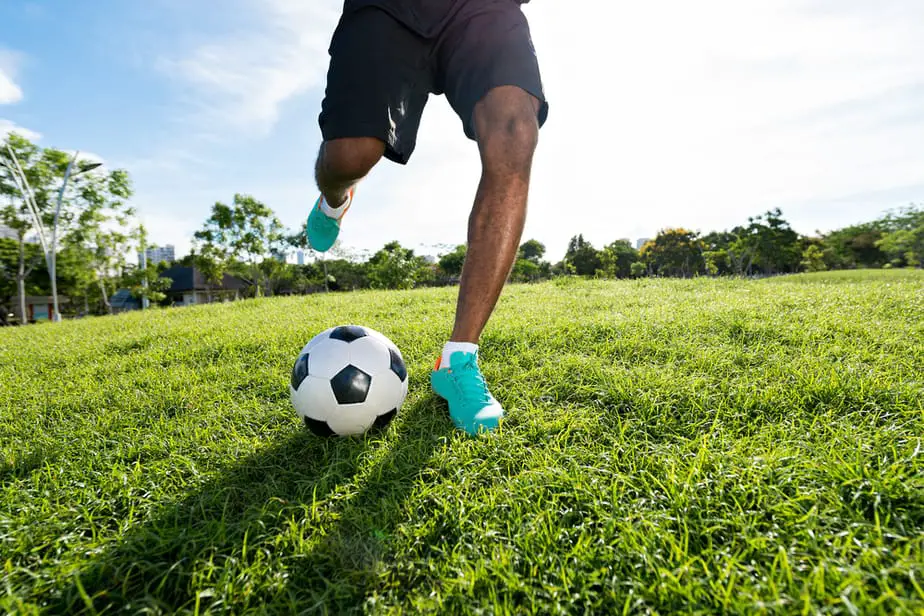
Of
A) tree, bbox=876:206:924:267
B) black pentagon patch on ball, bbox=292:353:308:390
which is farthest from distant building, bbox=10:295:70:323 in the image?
tree, bbox=876:206:924:267

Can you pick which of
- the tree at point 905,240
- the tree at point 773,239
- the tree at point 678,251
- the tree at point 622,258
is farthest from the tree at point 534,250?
the tree at point 905,240

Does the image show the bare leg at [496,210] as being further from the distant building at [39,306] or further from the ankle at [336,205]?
the distant building at [39,306]

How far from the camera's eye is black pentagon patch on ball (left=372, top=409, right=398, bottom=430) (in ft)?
6.06

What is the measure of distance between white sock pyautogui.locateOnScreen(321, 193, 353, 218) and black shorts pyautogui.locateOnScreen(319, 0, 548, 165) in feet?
2.44

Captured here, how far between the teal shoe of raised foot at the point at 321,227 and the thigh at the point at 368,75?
87 cm

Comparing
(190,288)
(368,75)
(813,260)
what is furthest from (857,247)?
(190,288)

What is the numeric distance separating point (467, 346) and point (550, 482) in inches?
26.8

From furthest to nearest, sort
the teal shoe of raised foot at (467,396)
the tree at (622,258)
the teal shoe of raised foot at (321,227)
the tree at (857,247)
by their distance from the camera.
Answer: the tree at (622,258) → the tree at (857,247) → the teal shoe of raised foot at (321,227) → the teal shoe of raised foot at (467,396)

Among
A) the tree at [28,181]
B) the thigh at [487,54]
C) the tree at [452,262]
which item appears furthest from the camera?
the tree at [452,262]

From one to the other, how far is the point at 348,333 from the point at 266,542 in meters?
0.97

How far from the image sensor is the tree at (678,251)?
201 feet

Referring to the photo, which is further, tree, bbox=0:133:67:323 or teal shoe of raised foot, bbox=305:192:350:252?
tree, bbox=0:133:67:323

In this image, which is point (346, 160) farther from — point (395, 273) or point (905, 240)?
point (905, 240)

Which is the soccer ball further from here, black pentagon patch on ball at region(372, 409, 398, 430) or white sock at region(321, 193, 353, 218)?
white sock at region(321, 193, 353, 218)
